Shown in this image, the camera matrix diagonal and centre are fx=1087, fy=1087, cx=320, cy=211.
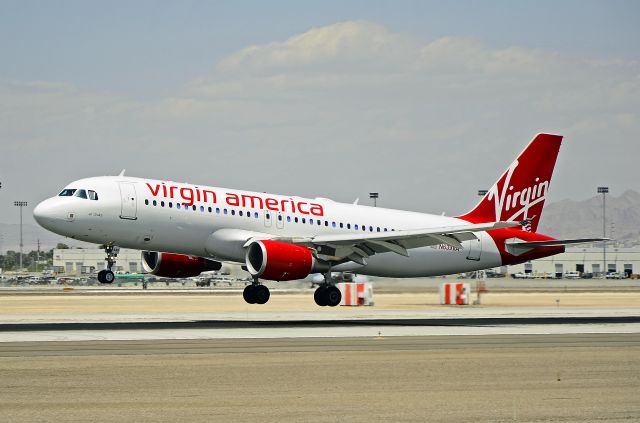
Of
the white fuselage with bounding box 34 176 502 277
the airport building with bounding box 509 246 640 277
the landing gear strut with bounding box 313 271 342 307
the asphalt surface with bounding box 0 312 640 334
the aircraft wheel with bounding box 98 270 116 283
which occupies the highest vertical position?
the white fuselage with bounding box 34 176 502 277

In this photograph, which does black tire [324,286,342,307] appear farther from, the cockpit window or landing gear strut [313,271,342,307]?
the cockpit window

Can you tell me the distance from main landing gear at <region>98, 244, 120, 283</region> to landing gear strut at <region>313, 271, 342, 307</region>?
10169 millimetres

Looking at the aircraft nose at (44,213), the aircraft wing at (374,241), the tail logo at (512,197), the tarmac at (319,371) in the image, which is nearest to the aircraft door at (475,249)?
the tail logo at (512,197)

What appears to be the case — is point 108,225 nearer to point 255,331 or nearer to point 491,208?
point 255,331

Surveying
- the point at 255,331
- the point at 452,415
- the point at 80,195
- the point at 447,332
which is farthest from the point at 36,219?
the point at 452,415

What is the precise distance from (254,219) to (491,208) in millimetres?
15172

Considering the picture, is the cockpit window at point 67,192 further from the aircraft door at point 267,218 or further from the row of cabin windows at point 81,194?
the aircraft door at point 267,218

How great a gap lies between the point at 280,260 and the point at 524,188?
19443mm

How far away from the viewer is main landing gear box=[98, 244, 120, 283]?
150 feet

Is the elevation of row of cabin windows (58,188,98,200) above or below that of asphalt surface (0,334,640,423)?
above

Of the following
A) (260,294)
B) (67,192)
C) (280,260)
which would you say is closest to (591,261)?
(260,294)

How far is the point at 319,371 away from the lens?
23.4 m

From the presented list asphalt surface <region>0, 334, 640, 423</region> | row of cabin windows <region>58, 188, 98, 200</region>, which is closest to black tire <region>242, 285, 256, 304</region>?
row of cabin windows <region>58, 188, 98, 200</region>

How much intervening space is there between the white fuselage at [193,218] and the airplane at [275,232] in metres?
0.05
